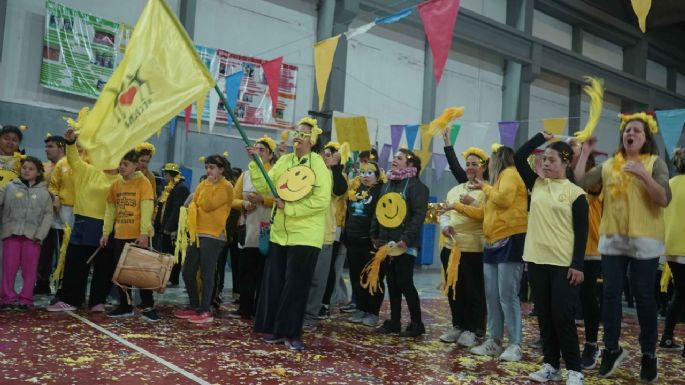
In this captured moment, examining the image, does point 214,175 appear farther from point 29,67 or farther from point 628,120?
point 29,67

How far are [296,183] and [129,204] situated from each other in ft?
5.79

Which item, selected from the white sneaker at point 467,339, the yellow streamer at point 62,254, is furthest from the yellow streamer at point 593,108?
the yellow streamer at point 62,254

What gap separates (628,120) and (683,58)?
19.7m

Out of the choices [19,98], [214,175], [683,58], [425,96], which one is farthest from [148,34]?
[683,58]

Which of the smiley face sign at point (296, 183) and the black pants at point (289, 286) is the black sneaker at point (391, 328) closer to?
the black pants at point (289, 286)

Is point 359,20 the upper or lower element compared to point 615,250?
upper

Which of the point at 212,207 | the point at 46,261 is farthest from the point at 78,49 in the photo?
the point at 212,207

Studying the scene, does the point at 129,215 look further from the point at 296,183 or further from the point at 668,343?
the point at 668,343

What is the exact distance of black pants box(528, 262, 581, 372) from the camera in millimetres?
3479

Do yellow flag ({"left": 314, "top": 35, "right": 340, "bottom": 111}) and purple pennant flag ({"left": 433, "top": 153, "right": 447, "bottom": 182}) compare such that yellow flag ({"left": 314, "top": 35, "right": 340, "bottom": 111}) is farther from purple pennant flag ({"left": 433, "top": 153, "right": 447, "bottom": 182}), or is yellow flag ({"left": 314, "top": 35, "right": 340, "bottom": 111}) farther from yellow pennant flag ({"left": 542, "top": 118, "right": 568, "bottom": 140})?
purple pennant flag ({"left": 433, "top": 153, "right": 447, "bottom": 182})

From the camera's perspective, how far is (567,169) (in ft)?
13.1

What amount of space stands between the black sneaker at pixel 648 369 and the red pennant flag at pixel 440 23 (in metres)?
3.33

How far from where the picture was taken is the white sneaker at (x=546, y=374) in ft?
11.8

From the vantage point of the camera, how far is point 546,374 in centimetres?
361
